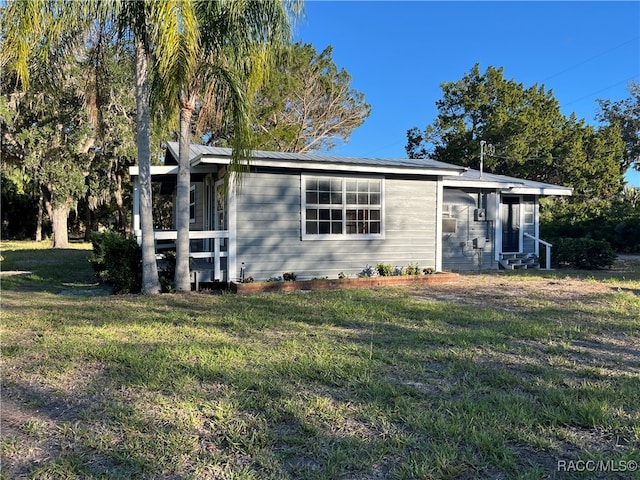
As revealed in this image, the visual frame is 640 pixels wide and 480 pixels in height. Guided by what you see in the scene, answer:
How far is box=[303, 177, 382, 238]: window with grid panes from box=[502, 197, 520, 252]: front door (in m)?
5.51

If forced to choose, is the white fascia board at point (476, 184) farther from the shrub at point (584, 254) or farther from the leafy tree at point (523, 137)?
the leafy tree at point (523, 137)

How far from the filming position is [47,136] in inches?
786

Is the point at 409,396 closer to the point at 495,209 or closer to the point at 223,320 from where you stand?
the point at 223,320

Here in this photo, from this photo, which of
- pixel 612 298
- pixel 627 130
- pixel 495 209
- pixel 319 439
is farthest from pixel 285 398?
pixel 627 130

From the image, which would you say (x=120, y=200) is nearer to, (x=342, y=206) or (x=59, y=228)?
(x=59, y=228)

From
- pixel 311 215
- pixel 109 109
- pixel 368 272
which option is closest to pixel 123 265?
pixel 311 215

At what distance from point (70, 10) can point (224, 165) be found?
3.89m

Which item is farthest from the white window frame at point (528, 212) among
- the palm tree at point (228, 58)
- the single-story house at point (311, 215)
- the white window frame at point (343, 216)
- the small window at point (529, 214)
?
the palm tree at point (228, 58)

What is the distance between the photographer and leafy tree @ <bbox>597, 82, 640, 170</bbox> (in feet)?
99.9

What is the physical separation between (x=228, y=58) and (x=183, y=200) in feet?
8.34

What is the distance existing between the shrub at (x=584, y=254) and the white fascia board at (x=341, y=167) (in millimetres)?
5438

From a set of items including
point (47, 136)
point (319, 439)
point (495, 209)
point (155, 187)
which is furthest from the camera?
point (155, 187)

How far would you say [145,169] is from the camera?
7.96 metres

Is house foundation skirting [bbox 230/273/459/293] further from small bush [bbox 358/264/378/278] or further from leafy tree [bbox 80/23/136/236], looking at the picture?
leafy tree [bbox 80/23/136/236]
